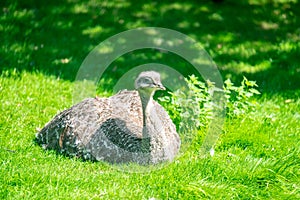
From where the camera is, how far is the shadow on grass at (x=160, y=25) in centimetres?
852

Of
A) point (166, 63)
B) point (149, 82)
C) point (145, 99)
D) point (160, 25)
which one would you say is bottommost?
point (145, 99)

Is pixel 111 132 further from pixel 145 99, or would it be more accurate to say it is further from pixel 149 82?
pixel 149 82

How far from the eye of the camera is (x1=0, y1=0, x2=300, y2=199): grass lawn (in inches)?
208

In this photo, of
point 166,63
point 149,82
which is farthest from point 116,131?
point 166,63

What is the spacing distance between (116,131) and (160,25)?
15.6 ft

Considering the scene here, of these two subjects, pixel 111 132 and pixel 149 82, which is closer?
pixel 149 82

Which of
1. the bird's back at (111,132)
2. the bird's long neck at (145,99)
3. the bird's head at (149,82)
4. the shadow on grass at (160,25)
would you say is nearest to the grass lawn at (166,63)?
Answer: the shadow on grass at (160,25)

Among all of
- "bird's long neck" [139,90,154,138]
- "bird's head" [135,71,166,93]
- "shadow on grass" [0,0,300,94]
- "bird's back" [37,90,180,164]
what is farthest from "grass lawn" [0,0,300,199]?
"bird's head" [135,71,166,93]

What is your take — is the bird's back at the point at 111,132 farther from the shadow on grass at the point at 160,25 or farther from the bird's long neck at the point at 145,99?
the shadow on grass at the point at 160,25

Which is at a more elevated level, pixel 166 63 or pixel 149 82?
pixel 166 63

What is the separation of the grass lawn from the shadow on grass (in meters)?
0.02

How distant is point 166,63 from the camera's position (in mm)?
8891

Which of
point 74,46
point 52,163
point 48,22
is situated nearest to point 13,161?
point 52,163

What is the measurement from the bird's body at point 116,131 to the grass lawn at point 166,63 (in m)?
0.14
